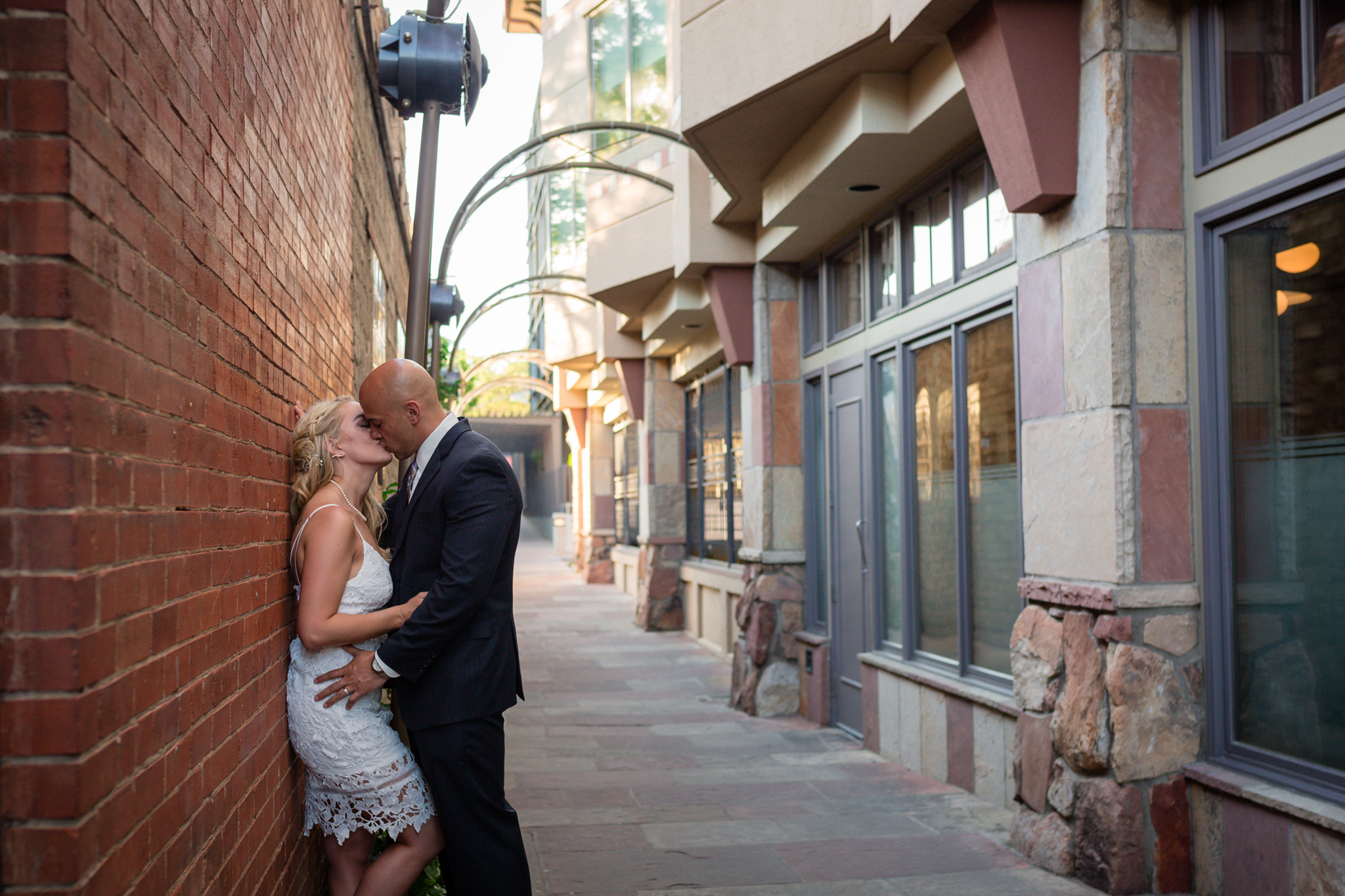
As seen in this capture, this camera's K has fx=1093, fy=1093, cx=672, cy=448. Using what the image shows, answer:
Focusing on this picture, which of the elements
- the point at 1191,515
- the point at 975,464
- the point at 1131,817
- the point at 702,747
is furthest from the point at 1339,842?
the point at 702,747

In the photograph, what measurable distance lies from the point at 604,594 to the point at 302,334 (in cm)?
1711

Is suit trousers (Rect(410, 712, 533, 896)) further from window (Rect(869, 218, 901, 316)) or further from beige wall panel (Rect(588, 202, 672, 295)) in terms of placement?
beige wall panel (Rect(588, 202, 672, 295))

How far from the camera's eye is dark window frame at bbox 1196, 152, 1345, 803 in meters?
4.20

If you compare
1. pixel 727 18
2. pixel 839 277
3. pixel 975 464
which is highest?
pixel 727 18

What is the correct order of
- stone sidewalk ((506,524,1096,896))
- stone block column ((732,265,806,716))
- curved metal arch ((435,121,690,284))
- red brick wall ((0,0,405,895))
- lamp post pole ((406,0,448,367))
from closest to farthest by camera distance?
1. red brick wall ((0,0,405,895))
2. stone sidewalk ((506,524,1096,896))
3. lamp post pole ((406,0,448,367))
4. curved metal arch ((435,121,690,284))
5. stone block column ((732,265,806,716))

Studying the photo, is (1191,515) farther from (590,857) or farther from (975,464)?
(590,857)

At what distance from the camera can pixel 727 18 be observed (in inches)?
253

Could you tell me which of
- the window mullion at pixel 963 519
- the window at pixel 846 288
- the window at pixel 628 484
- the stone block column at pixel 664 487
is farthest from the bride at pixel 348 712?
the window at pixel 628 484

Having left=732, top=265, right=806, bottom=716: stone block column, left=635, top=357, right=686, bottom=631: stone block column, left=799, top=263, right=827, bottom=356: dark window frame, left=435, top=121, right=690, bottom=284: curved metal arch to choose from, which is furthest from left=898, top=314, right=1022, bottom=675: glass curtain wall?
left=635, top=357, right=686, bottom=631: stone block column

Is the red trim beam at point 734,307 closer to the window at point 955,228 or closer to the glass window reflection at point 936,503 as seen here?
the window at point 955,228

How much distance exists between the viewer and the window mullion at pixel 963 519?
20.4ft

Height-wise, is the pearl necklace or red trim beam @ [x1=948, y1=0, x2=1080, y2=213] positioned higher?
red trim beam @ [x1=948, y1=0, x2=1080, y2=213]

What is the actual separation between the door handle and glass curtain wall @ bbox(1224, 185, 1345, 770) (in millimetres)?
3527

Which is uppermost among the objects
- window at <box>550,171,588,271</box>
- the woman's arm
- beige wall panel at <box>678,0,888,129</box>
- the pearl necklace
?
window at <box>550,171,588,271</box>
